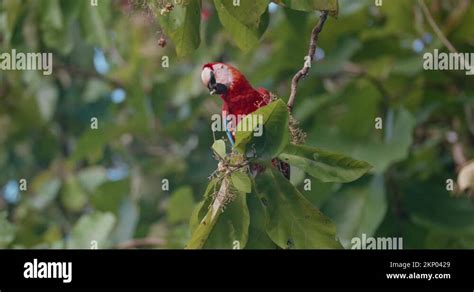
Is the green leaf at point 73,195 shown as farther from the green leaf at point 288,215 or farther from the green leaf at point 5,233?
the green leaf at point 288,215

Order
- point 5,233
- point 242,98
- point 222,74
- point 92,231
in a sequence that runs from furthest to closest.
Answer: point 92,231 < point 5,233 < point 222,74 < point 242,98

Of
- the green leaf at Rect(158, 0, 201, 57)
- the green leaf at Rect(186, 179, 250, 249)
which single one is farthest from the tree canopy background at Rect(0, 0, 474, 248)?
the green leaf at Rect(186, 179, 250, 249)

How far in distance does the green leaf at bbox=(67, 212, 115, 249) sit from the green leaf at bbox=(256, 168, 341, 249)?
1311mm

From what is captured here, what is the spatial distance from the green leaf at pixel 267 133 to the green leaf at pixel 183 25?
0.25m

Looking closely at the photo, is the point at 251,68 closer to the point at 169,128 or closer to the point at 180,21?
the point at 169,128

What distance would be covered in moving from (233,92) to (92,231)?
1.22 meters

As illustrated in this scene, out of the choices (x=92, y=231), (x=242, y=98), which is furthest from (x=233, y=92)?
(x=92, y=231)

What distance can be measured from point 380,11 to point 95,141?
4.33ft

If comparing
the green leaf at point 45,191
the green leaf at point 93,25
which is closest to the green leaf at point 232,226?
the green leaf at point 93,25

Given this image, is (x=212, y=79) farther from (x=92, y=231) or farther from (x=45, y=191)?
(x=45, y=191)

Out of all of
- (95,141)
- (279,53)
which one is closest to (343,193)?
(279,53)

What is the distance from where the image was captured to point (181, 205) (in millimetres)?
3537

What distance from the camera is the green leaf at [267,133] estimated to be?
1998 mm
